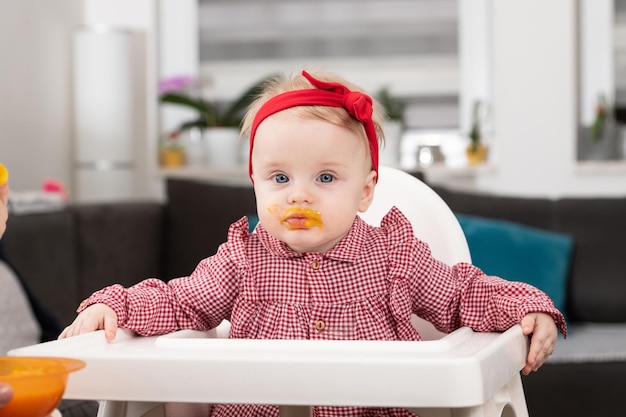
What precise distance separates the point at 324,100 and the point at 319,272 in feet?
0.66

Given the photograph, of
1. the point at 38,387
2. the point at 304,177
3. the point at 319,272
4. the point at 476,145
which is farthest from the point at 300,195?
the point at 476,145

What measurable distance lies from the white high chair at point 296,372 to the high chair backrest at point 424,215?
1.06 feet

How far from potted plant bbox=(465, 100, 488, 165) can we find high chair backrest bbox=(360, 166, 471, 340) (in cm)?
213

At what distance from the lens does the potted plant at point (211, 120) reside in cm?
345

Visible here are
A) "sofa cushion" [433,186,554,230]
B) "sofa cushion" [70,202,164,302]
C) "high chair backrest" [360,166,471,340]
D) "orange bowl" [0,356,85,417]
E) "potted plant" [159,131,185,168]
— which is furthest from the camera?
"potted plant" [159,131,185,168]

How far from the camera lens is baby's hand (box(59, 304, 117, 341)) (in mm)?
957

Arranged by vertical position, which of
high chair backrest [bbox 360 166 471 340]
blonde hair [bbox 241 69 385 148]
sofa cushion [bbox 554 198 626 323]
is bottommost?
sofa cushion [bbox 554 198 626 323]

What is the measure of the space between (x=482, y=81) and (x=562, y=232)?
107cm

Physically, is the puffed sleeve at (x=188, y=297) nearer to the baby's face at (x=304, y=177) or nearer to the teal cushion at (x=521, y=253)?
the baby's face at (x=304, y=177)

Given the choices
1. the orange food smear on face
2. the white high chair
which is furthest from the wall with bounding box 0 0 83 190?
the white high chair

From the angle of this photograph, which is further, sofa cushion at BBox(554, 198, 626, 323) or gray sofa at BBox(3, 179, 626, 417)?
sofa cushion at BBox(554, 198, 626, 323)

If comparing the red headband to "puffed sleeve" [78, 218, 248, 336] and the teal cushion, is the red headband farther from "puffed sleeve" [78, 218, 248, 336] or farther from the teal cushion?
the teal cushion

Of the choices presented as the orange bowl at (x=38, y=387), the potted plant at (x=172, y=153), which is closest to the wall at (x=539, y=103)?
the potted plant at (x=172, y=153)

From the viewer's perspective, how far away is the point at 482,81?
11.8 ft
